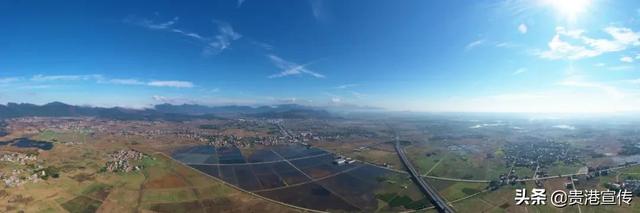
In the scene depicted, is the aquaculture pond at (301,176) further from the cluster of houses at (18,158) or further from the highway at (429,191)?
the cluster of houses at (18,158)

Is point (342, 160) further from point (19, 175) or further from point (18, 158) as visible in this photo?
point (18, 158)

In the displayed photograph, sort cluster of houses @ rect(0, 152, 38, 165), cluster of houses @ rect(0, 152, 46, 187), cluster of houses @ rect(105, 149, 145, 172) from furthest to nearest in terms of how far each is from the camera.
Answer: cluster of houses @ rect(0, 152, 38, 165) < cluster of houses @ rect(105, 149, 145, 172) < cluster of houses @ rect(0, 152, 46, 187)

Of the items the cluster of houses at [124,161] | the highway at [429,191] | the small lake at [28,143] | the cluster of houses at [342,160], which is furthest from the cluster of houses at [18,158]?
the highway at [429,191]

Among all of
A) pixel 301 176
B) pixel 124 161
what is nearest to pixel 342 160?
pixel 301 176

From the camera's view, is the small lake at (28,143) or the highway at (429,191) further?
the small lake at (28,143)

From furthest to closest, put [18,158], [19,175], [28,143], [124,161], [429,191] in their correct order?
[28,143] → [124,161] → [18,158] → [19,175] → [429,191]

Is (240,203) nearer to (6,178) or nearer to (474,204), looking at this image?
(474,204)

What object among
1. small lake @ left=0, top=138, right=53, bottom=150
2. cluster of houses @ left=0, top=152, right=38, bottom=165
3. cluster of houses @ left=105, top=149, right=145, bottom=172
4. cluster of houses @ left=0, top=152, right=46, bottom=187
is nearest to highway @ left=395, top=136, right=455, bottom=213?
cluster of houses @ left=105, top=149, right=145, bottom=172

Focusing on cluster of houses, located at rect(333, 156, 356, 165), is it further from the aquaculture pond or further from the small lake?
the small lake
